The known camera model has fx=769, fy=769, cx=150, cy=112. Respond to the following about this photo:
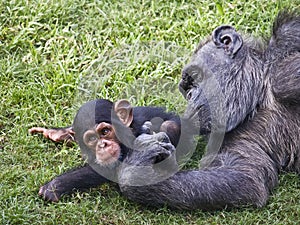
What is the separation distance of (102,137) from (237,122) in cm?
100

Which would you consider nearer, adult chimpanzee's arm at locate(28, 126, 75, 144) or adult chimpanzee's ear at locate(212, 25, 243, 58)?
adult chimpanzee's ear at locate(212, 25, 243, 58)

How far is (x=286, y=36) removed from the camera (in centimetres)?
561

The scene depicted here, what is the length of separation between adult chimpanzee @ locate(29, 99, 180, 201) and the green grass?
0.09 meters

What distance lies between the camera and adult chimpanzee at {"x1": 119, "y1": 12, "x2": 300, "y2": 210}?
5039 millimetres

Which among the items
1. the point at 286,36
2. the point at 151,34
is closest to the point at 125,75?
the point at 151,34

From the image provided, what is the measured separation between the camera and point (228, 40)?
571cm

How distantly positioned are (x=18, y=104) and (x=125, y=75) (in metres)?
0.94

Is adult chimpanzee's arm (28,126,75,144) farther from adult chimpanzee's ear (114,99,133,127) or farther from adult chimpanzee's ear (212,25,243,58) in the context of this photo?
adult chimpanzee's ear (212,25,243,58)

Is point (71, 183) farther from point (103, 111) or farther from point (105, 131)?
point (103, 111)

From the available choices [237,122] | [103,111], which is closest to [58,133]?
[103,111]

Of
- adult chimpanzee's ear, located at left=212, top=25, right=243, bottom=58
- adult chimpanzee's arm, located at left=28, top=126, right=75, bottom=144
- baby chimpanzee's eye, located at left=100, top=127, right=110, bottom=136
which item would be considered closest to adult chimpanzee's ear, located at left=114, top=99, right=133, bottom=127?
baby chimpanzee's eye, located at left=100, top=127, right=110, bottom=136

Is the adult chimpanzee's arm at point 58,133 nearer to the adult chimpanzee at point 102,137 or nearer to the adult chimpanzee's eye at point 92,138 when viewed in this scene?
the adult chimpanzee at point 102,137

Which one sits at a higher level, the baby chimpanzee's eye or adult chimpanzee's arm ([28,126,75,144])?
the baby chimpanzee's eye

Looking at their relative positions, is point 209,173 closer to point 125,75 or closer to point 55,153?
point 55,153
